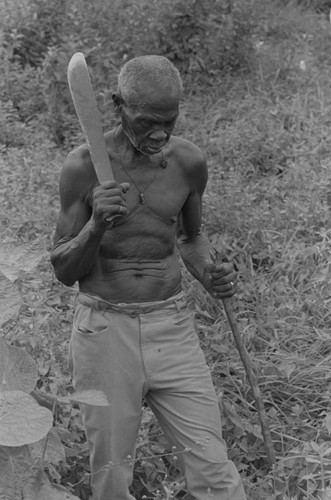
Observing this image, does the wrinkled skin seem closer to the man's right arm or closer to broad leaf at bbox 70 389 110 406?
the man's right arm

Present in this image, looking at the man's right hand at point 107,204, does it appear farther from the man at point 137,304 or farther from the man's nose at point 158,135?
the man's nose at point 158,135

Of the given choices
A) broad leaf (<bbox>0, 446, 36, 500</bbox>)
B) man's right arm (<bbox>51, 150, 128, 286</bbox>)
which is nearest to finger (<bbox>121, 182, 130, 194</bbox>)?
man's right arm (<bbox>51, 150, 128, 286</bbox>)

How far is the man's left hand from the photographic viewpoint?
9.58 feet

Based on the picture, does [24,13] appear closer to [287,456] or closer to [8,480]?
[287,456]

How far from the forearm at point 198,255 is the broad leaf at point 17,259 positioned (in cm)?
62

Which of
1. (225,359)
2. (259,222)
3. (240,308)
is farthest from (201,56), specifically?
(225,359)

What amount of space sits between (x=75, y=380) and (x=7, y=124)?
11.9 feet

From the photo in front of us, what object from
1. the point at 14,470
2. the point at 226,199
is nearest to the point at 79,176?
the point at 14,470

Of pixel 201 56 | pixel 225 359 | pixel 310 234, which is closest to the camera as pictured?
pixel 225 359

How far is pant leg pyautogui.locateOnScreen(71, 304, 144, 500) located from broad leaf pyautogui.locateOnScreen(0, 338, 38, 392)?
54cm

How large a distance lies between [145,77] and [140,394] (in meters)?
0.92

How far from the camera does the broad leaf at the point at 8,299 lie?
2357mm

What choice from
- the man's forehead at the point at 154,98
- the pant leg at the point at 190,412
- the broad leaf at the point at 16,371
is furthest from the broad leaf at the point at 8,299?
the man's forehead at the point at 154,98

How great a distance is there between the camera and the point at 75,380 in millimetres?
2816
